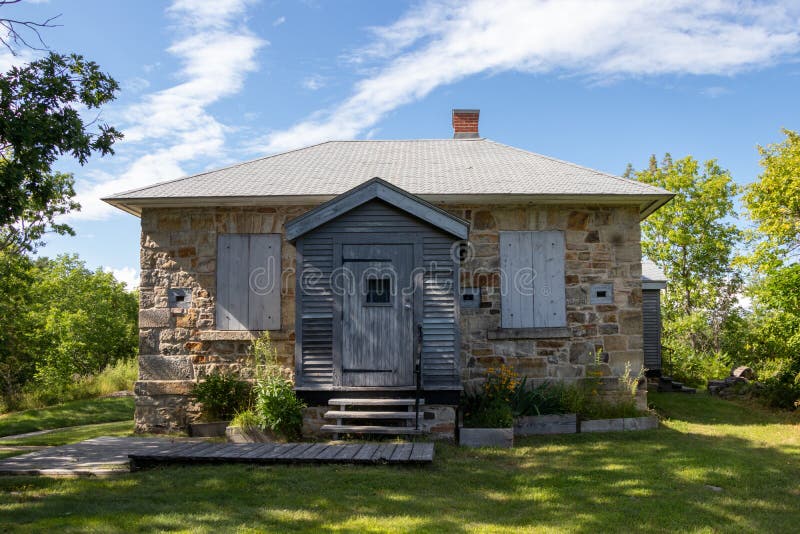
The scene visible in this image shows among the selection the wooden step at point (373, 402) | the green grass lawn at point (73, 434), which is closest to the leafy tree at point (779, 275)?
the wooden step at point (373, 402)

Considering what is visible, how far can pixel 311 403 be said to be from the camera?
8.49m

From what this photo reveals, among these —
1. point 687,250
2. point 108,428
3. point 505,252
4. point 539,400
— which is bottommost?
point 108,428

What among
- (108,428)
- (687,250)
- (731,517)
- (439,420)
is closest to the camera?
(731,517)

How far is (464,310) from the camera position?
384 inches

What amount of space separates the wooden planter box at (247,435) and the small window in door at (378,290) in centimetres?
228

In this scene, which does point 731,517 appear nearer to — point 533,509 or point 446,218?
point 533,509

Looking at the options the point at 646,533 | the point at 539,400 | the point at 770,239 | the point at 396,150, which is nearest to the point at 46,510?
the point at 646,533

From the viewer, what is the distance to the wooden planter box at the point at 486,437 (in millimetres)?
7973

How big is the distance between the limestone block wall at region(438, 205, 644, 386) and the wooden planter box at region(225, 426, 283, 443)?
318 centimetres

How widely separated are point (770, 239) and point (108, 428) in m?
15.2

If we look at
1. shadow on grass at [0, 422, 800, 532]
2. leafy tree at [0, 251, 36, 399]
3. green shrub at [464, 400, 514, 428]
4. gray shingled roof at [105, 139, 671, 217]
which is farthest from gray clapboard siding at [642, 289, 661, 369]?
leafy tree at [0, 251, 36, 399]

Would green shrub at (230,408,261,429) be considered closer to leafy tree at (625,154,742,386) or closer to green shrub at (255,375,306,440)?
green shrub at (255,375,306,440)

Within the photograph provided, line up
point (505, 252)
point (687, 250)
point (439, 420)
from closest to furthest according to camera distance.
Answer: point (439, 420), point (505, 252), point (687, 250)

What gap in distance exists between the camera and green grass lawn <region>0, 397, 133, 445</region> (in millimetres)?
11508
